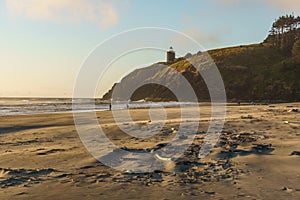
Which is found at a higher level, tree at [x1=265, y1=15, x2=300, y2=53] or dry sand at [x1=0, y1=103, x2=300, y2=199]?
tree at [x1=265, y1=15, x2=300, y2=53]

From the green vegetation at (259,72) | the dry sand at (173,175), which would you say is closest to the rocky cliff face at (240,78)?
the green vegetation at (259,72)

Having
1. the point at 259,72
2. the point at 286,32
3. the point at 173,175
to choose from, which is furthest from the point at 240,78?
the point at 173,175

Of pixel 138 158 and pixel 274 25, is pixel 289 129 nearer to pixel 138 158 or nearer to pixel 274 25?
pixel 138 158

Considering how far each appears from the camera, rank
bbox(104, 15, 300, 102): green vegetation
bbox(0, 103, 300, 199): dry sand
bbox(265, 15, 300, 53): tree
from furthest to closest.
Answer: bbox(265, 15, 300, 53): tree, bbox(104, 15, 300, 102): green vegetation, bbox(0, 103, 300, 199): dry sand

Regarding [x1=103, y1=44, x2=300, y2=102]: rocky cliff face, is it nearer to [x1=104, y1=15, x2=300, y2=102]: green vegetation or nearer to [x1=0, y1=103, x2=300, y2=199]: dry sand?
[x1=104, y1=15, x2=300, y2=102]: green vegetation

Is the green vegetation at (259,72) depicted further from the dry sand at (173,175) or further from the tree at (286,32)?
the dry sand at (173,175)

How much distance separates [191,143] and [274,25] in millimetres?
92497

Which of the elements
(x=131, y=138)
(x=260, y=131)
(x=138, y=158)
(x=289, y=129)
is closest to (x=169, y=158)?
(x=138, y=158)

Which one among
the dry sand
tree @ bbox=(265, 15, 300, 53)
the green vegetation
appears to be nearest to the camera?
the dry sand

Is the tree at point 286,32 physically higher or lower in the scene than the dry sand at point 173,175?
higher

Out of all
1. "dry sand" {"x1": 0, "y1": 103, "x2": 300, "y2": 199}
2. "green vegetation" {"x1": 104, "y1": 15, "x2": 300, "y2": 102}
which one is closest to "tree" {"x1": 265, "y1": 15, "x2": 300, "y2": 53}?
"green vegetation" {"x1": 104, "y1": 15, "x2": 300, "y2": 102}

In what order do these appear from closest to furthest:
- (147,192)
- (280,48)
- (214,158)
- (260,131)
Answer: (147,192), (214,158), (260,131), (280,48)

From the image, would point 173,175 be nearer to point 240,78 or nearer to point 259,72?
point 240,78

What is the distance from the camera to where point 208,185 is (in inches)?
215
